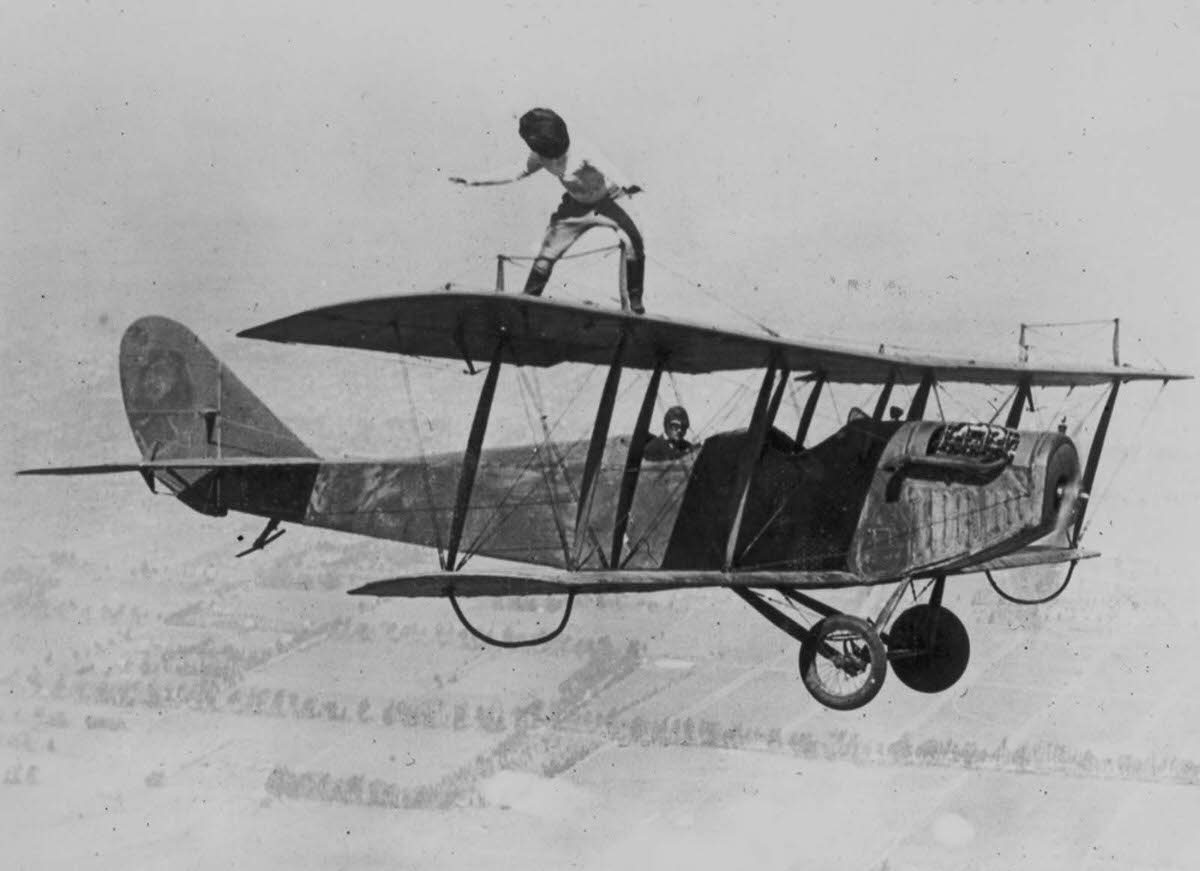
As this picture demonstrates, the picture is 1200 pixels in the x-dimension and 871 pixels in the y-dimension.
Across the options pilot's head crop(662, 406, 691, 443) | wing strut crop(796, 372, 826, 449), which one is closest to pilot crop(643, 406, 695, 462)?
pilot's head crop(662, 406, 691, 443)

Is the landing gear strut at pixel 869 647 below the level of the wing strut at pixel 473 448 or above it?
below

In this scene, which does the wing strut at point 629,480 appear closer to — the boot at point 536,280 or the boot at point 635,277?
the boot at point 635,277

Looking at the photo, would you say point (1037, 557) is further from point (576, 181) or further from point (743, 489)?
point (576, 181)

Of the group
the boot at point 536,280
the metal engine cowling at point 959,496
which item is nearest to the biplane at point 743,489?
the metal engine cowling at point 959,496

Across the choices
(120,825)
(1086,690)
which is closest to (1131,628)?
(1086,690)

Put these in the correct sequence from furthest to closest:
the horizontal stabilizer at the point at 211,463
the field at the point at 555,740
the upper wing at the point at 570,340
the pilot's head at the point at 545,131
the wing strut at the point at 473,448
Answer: the field at the point at 555,740 → the horizontal stabilizer at the point at 211,463 → the pilot's head at the point at 545,131 → the wing strut at the point at 473,448 → the upper wing at the point at 570,340

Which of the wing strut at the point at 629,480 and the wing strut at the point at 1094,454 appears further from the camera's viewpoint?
the wing strut at the point at 1094,454
